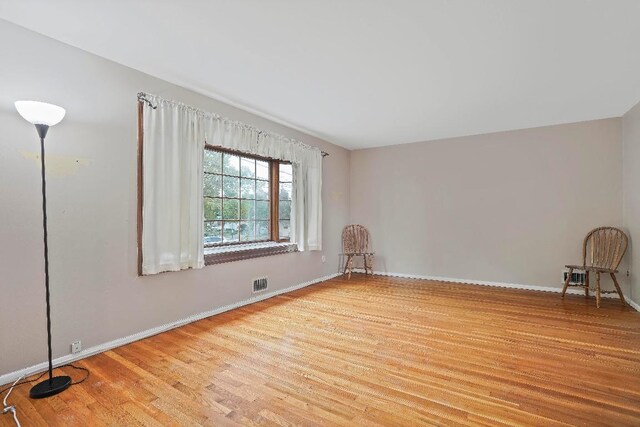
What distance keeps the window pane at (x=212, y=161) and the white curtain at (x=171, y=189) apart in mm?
315

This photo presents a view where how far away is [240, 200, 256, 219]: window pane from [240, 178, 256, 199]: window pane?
2.7 inches

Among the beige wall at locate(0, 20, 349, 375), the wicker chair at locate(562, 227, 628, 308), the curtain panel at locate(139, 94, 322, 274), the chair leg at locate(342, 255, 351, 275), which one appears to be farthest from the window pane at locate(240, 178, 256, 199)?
the wicker chair at locate(562, 227, 628, 308)

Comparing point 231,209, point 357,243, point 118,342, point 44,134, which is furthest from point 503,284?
point 44,134

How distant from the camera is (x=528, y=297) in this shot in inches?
163

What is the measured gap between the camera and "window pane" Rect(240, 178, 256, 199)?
13.0 feet

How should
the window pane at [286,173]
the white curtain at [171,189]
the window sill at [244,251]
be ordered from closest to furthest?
the white curtain at [171,189]
the window sill at [244,251]
the window pane at [286,173]

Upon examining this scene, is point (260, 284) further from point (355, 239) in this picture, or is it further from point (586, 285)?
point (586, 285)

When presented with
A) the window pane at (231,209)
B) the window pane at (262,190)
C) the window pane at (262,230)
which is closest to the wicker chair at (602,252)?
the window pane at (262,230)

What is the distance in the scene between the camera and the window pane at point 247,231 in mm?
4000

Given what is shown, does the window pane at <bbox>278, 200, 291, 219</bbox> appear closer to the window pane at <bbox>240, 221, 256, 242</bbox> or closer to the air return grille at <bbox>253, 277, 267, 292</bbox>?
the window pane at <bbox>240, 221, 256, 242</bbox>

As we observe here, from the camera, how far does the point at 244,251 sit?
150 inches

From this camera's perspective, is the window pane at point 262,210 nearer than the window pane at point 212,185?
No

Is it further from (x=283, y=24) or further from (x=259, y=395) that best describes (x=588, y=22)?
(x=259, y=395)

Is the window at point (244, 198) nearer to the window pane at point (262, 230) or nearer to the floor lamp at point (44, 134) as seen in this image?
the window pane at point (262, 230)
